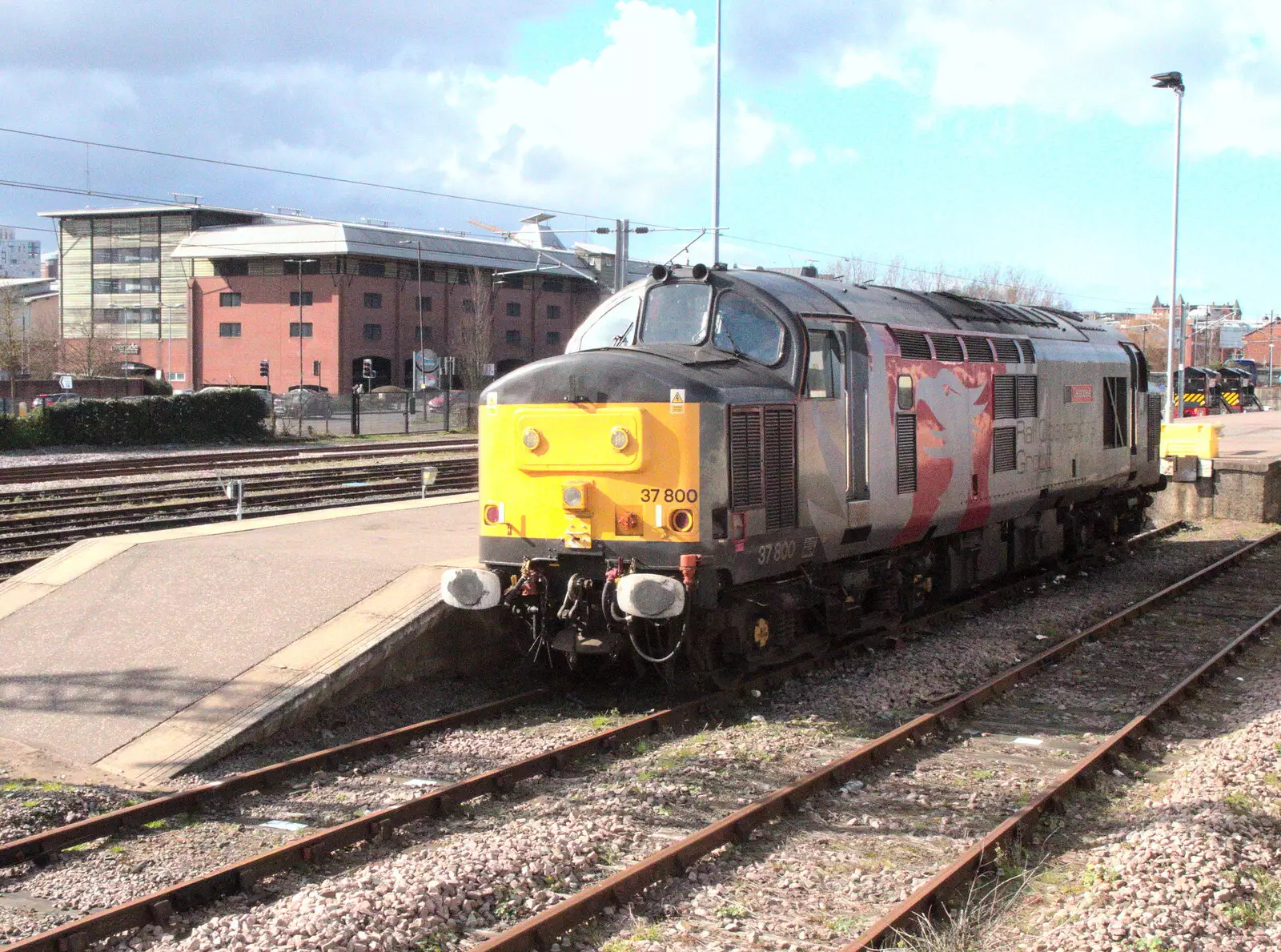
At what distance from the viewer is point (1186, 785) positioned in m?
8.32

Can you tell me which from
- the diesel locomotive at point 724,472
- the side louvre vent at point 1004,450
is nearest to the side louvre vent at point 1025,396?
the side louvre vent at point 1004,450

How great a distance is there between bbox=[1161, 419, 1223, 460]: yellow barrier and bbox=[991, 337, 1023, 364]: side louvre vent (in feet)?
36.5

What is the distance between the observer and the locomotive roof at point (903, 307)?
10.9m

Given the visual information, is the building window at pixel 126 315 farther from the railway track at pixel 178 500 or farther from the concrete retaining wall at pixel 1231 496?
the concrete retaining wall at pixel 1231 496

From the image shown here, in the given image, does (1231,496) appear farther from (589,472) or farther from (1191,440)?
(589,472)

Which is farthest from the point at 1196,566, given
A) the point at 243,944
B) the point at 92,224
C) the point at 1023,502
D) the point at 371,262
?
the point at 92,224

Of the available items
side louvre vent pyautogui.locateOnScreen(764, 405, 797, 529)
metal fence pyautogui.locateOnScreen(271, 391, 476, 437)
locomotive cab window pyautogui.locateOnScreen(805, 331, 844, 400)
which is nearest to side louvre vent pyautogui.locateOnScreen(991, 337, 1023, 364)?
locomotive cab window pyautogui.locateOnScreen(805, 331, 844, 400)

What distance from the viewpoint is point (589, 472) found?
9938 mm

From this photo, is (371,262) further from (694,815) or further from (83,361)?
(694,815)

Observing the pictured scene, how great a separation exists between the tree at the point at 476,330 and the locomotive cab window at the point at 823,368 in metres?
60.5

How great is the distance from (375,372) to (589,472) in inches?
2532

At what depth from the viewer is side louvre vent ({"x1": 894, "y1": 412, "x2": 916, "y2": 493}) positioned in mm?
11734

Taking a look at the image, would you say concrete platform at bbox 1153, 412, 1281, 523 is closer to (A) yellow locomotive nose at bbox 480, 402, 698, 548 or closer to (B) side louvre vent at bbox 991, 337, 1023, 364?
(B) side louvre vent at bbox 991, 337, 1023, 364

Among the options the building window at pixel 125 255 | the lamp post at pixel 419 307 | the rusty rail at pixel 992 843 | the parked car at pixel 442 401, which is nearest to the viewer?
the rusty rail at pixel 992 843
